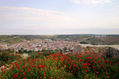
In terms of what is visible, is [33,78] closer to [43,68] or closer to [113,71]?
[43,68]

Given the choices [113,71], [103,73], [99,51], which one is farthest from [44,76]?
[99,51]

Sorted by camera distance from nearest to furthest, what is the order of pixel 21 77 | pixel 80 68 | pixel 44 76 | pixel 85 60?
1. pixel 44 76
2. pixel 21 77
3. pixel 80 68
4. pixel 85 60

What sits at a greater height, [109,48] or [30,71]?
[109,48]

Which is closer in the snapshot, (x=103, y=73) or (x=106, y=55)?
(x=103, y=73)

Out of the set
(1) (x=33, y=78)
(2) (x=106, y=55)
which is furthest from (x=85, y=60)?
(1) (x=33, y=78)

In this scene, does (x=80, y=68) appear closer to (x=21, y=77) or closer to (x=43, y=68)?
(x=43, y=68)

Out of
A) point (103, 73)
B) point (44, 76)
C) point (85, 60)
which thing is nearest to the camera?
point (44, 76)

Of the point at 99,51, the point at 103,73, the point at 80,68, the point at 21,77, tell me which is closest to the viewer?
the point at 21,77

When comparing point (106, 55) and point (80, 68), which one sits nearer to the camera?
point (80, 68)

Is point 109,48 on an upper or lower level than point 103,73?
upper
